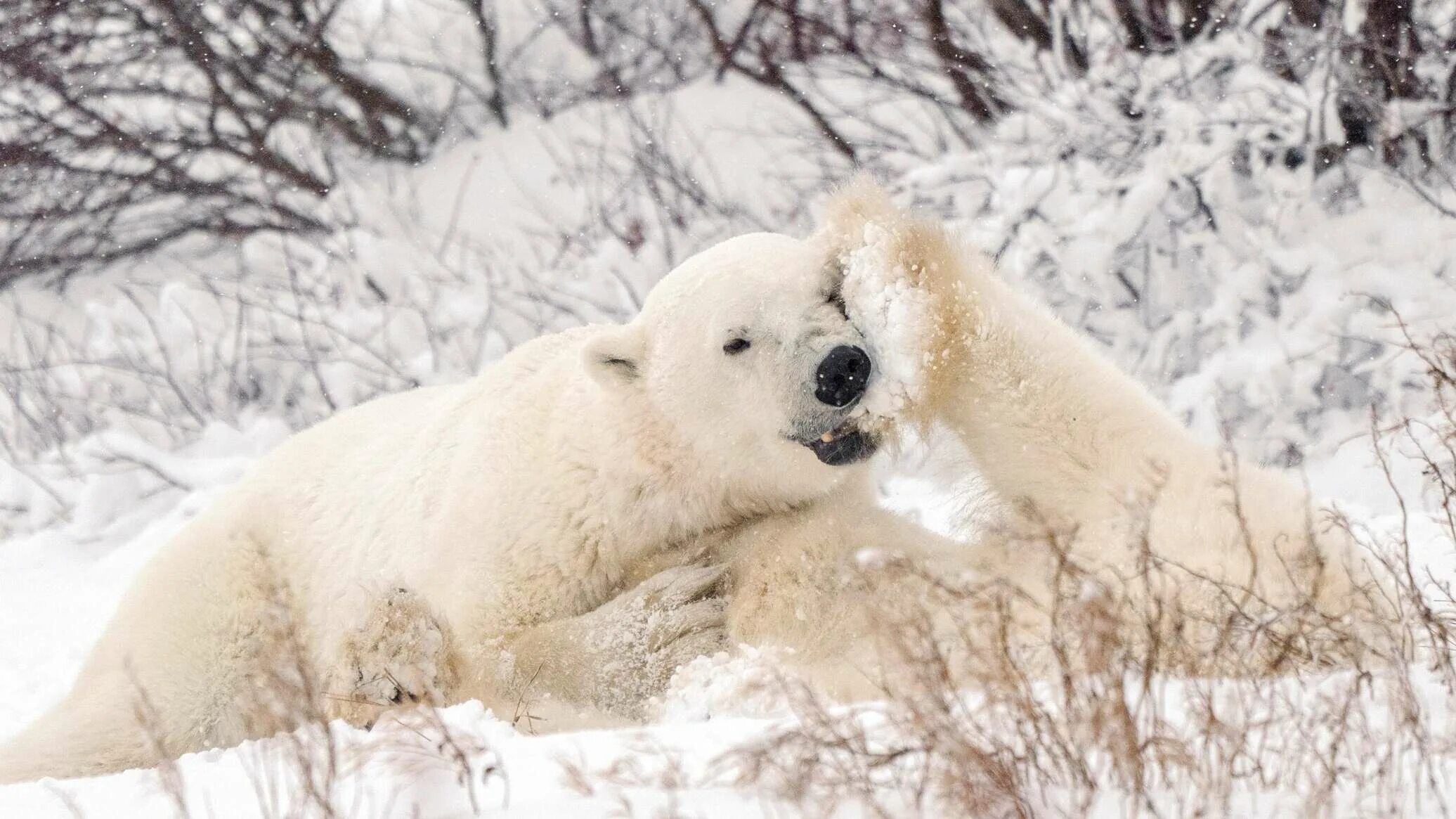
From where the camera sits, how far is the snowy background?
399 cm

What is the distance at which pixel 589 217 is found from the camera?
7.70 metres

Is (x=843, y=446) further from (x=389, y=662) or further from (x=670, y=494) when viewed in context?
(x=389, y=662)

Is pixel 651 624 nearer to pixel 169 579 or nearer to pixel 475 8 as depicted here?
pixel 169 579

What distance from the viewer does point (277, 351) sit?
7453 mm

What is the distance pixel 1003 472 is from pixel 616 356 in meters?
0.86

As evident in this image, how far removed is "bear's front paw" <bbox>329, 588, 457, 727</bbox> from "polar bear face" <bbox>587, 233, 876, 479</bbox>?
0.70m

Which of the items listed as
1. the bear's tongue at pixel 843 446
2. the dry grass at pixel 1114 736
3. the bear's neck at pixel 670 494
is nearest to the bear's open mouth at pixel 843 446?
the bear's tongue at pixel 843 446

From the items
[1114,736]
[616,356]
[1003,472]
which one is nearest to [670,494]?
[616,356]

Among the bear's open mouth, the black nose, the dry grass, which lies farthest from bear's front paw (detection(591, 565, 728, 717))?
the dry grass

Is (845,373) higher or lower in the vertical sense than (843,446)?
higher

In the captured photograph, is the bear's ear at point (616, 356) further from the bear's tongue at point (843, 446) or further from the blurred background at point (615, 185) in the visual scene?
the blurred background at point (615, 185)

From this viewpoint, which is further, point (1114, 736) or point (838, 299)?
point (838, 299)

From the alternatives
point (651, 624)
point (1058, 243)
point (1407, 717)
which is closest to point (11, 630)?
point (651, 624)

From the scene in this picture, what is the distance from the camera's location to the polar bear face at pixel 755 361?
278 cm
